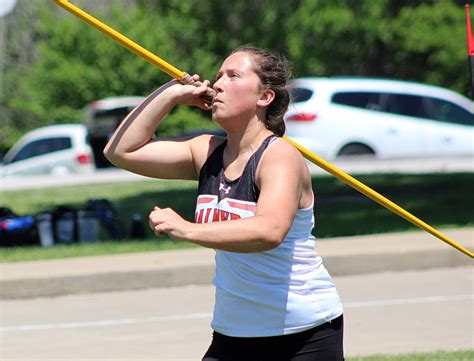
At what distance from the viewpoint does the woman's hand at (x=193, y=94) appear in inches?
151

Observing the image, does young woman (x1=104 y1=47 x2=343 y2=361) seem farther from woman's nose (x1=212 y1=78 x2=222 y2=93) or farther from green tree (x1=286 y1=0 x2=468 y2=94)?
green tree (x1=286 y1=0 x2=468 y2=94)

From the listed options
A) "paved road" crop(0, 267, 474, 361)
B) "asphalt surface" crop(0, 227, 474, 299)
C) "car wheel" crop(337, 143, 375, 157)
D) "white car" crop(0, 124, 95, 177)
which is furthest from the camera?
"white car" crop(0, 124, 95, 177)

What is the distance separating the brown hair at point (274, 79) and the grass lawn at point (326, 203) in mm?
7131

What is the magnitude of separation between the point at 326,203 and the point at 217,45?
72.8ft

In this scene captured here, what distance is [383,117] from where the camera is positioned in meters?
19.7

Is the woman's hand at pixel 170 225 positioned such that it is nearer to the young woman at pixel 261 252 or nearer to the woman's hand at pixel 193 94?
the young woman at pixel 261 252

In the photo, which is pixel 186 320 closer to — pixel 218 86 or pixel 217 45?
pixel 218 86

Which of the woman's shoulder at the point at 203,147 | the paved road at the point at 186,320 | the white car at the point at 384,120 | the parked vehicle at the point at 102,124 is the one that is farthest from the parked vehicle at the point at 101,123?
the woman's shoulder at the point at 203,147

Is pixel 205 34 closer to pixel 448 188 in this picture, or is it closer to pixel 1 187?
pixel 1 187

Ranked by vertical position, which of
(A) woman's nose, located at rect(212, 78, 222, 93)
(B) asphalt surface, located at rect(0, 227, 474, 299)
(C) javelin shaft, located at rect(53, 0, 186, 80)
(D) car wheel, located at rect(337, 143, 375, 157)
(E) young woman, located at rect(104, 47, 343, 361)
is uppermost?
(D) car wheel, located at rect(337, 143, 375, 157)

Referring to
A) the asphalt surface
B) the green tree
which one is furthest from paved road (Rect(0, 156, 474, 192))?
the green tree

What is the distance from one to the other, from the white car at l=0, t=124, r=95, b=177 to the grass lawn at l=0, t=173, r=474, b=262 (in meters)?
4.98

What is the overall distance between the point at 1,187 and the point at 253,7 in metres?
15.2

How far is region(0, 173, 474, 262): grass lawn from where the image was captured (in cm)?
1109
